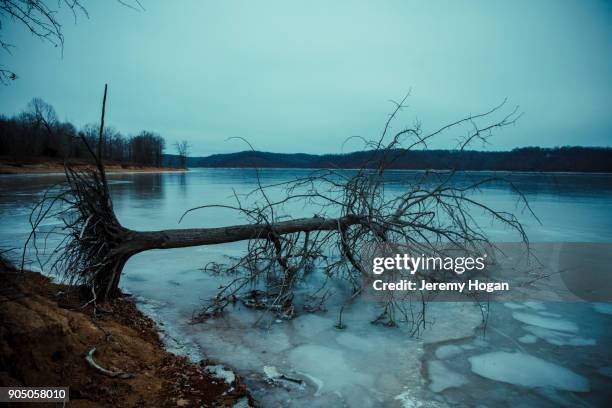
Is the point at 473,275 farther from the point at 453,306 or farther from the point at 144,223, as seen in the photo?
the point at 144,223

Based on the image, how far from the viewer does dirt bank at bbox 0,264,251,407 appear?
2.11m

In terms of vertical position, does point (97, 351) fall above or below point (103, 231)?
below

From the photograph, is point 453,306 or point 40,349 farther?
point 453,306

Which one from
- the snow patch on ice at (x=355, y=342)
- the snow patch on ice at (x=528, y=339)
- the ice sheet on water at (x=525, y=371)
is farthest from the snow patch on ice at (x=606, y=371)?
the snow patch on ice at (x=355, y=342)

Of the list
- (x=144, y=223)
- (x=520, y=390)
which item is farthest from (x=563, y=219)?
(x=144, y=223)

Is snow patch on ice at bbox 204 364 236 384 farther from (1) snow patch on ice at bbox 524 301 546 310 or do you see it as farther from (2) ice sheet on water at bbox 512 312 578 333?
(1) snow patch on ice at bbox 524 301 546 310

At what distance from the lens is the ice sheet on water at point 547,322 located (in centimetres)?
371

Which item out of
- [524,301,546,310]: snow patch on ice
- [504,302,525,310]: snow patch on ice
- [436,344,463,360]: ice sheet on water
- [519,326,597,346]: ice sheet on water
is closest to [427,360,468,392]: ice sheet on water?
[436,344,463,360]: ice sheet on water

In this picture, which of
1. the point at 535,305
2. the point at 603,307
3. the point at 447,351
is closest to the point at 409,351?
the point at 447,351

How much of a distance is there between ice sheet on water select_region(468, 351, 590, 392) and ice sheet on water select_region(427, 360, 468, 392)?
21cm

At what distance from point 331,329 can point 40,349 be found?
8.20ft

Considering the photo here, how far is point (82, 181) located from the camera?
3896 millimetres

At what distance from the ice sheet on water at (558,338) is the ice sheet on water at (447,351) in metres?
0.93

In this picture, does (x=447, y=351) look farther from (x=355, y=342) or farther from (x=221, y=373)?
(x=221, y=373)
